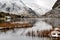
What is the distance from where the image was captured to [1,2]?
617 centimetres

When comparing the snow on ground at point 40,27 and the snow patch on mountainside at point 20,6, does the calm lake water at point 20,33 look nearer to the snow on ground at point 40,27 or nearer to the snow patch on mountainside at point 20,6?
the snow on ground at point 40,27

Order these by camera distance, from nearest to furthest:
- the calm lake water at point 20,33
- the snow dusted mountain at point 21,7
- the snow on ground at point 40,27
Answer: the calm lake water at point 20,33, the snow on ground at point 40,27, the snow dusted mountain at point 21,7

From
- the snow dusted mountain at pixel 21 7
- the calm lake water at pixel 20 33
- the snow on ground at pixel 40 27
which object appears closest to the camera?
the calm lake water at pixel 20 33

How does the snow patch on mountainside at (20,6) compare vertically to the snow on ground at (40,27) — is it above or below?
above

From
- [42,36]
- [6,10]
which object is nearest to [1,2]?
[6,10]

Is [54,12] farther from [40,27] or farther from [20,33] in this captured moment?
[20,33]

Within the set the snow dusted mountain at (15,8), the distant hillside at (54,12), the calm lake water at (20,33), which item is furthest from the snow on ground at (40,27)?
the snow dusted mountain at (15,8)

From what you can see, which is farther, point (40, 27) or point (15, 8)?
point (15, 8)

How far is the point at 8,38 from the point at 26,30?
1.56 ft

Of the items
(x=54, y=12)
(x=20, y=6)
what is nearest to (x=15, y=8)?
(x=20, y=6)

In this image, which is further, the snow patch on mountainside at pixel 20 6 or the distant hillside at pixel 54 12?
the snow patch on mountainside at pixel 20 6

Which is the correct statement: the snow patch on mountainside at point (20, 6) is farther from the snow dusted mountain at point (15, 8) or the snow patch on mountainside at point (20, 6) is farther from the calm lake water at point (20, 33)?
the calm lake water at point (20, 33)

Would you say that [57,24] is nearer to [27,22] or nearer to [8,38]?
[27,22]

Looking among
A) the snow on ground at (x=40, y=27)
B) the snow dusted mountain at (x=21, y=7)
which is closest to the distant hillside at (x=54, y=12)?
the snow dusted mountain at (x=21, y=7)
